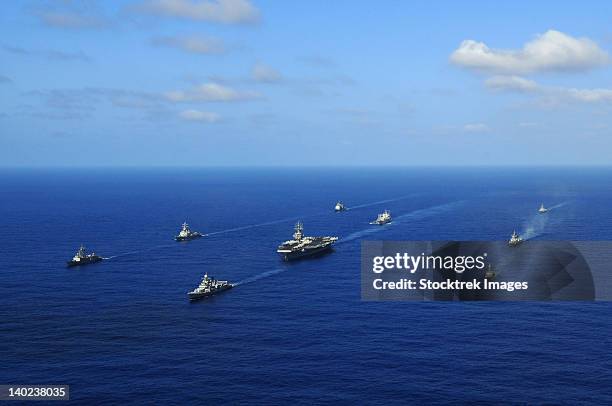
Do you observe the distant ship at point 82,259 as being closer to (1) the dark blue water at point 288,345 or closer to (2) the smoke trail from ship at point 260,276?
(1) the dark blue water at point 288,345

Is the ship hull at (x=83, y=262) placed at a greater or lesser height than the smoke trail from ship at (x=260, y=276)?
greater

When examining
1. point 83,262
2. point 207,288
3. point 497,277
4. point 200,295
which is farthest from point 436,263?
point 83,262

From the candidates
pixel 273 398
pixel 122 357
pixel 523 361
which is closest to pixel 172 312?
pixel 122 357

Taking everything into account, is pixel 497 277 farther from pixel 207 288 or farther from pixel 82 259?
pixel 82 259

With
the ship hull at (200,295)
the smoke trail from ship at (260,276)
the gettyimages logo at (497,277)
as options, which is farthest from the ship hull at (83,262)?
the gettyimages logo at (497,277)

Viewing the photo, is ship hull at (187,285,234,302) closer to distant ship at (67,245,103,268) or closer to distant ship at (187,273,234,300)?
distant ship at (187,273,234,300)

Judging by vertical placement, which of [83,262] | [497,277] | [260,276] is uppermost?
[83,262]

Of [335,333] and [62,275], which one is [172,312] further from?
[62,275]
